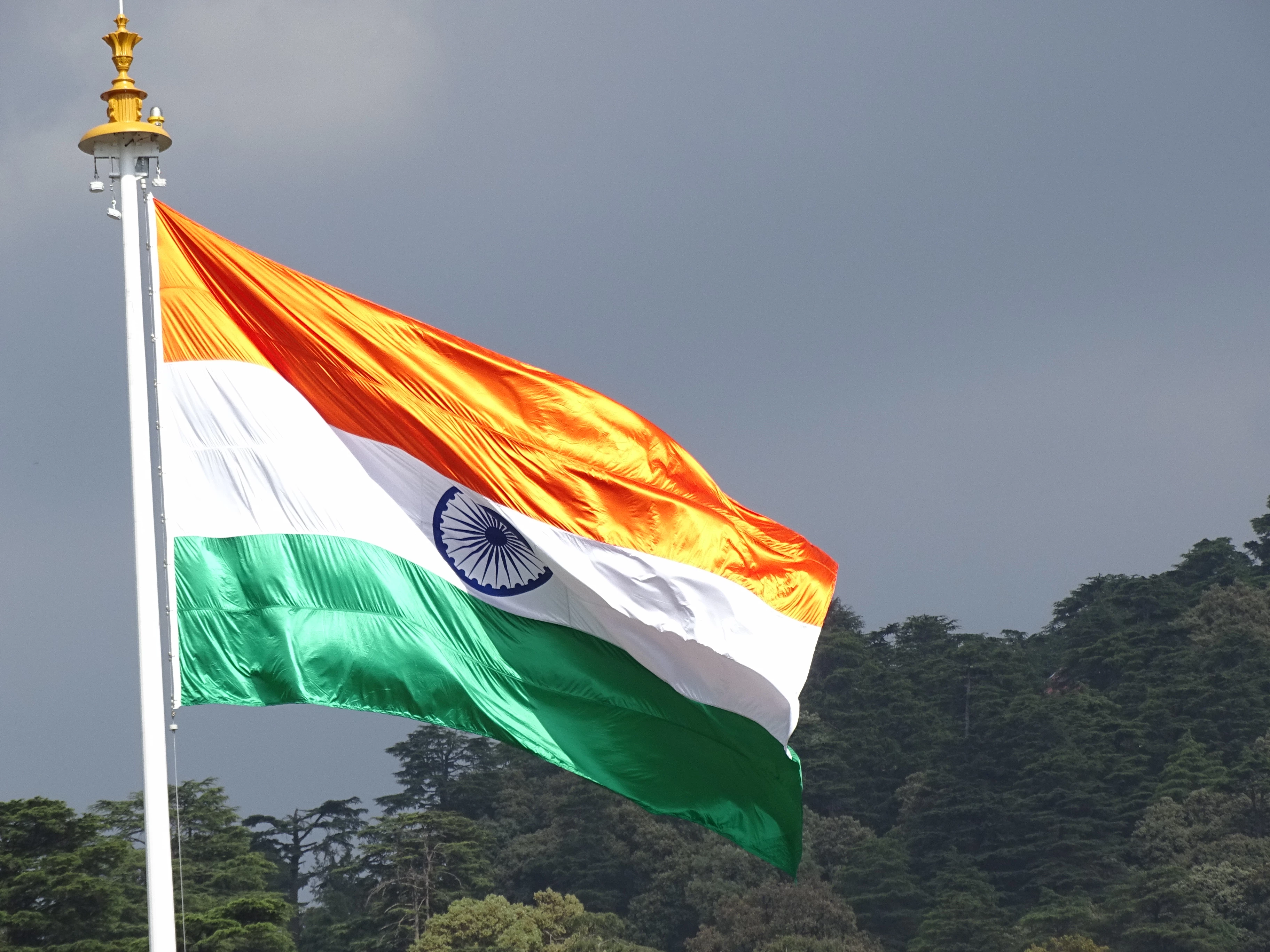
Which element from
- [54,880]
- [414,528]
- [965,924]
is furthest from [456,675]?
[965,924]

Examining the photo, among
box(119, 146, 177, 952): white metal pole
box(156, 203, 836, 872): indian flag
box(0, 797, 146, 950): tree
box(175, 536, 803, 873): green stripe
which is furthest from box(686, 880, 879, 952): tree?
box(119, 146, 177, 952): white metal pole

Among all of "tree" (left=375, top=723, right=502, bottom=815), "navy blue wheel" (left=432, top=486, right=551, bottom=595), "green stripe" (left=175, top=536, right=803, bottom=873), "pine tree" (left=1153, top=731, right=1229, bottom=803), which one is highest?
"tree" (left=375, top=723, right=502, bottom=815)

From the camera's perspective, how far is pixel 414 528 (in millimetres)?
8469

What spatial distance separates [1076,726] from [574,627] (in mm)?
47103

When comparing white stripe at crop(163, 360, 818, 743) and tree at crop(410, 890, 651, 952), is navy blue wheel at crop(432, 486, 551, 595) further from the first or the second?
tree at crop(410, 890, 651, 952)

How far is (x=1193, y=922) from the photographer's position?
4069 centimetres

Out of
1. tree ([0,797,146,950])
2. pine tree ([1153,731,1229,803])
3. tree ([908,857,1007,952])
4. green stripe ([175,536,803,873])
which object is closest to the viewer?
green stripe ([175,536,803,873])

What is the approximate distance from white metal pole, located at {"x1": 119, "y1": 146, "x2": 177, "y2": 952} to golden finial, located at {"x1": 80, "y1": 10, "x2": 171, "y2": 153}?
217mm

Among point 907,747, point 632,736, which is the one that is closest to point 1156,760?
point 907,747

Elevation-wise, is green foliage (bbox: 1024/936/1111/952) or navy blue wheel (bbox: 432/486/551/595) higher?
green foliage (bbox: 1024/936/1111/952)

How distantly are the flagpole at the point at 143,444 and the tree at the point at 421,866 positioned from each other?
39398 millimetres

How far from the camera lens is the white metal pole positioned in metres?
6.64

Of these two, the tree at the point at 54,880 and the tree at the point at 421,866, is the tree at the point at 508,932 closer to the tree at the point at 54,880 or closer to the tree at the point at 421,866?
the tree at the point at 421,866

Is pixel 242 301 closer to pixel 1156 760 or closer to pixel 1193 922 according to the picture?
pixel 1193 922
